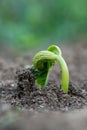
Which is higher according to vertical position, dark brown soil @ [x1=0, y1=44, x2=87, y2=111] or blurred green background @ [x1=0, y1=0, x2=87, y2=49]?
blurred green background @ [x1=0, y1=0, x2=87, y2=49]

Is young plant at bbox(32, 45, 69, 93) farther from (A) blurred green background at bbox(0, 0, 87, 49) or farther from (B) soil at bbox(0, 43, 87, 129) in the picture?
(A) blurred green background at bbox(0, 0, 87, 49)

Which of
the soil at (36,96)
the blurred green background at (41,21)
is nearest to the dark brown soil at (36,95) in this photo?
the soil at (36,96)

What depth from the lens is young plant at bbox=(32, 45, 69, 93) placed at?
2.79 m

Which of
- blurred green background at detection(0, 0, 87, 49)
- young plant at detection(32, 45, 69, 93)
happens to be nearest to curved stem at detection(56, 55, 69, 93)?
young plant at detection(32, 45, 69, 93)

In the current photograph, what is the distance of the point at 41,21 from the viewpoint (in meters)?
7.38

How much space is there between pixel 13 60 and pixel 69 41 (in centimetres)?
152

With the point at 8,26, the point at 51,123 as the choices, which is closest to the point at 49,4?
the point at 8,26

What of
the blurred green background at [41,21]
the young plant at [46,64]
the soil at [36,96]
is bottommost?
the soil at [36,96]

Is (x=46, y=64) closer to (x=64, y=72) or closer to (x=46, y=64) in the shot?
(x=46, y=64)

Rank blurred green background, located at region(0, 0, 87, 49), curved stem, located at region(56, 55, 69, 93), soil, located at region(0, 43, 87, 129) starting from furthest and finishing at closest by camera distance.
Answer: blurred green background, located at region(0, 0, 87, 49) < curved stem, located at region(56, 55, 69, 93) < soil, located at region(0, 43, 87, 129)

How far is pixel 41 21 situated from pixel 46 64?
4509mm

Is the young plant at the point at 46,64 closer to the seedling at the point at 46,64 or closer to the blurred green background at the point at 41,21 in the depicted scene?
the seedling at the point at 46,64

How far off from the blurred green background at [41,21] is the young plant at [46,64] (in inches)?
130

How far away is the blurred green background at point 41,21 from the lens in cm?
651
